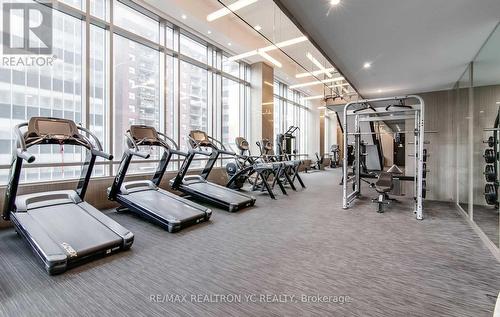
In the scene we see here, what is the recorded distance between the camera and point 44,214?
124 inches

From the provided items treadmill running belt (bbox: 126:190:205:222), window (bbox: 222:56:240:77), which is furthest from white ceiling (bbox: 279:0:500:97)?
window (bbox: 222:56:240:77)

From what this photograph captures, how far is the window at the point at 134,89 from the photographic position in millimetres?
5688

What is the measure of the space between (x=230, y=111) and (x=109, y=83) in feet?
14.9

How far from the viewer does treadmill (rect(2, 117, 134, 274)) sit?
2.51 m

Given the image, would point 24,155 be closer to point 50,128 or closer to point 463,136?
point 50,128

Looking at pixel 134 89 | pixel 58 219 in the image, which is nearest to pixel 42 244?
pixel 58 219

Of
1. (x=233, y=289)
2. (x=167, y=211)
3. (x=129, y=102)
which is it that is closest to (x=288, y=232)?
(x=233, y=289)

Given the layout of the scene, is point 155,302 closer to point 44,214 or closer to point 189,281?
point 189,281

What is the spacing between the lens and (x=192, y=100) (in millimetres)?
7500

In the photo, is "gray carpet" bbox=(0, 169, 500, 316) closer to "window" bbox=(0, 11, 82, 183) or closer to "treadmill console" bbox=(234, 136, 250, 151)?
"window" bbox=(0, 11, 82, 183)

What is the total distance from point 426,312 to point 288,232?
1.95 metres

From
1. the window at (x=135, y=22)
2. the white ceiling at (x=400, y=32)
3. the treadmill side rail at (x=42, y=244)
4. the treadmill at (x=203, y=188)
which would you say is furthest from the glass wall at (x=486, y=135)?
the window at (x=135, y=22)

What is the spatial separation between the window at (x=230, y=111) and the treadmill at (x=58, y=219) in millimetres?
5440

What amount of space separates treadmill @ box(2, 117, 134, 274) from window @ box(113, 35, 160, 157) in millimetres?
2137
